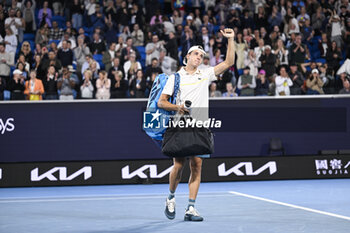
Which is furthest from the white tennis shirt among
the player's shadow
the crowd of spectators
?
the crowd of spectators

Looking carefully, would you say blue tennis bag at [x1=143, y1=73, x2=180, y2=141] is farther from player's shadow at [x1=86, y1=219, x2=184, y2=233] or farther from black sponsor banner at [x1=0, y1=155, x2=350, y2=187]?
black sponsor banner at [x1=0, y1=155, x2=350, y2=187]

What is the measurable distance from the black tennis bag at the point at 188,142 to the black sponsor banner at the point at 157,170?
21.1 feet

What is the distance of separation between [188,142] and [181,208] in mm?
1984

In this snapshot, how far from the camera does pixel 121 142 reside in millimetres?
16016

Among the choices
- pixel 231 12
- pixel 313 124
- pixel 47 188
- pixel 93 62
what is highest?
pixel 231 12

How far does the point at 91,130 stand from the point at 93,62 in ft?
8.84

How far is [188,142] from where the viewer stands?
331 inches

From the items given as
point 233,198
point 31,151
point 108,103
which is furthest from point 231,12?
point 233,198

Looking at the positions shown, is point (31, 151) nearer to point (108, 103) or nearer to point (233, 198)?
point (108, 103)

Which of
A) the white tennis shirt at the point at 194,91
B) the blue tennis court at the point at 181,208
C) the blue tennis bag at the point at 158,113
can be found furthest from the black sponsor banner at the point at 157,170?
the white tennis shirt at the point at 194,91

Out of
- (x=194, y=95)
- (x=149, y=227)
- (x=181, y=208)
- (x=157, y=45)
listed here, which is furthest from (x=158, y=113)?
(x=157, y=45)

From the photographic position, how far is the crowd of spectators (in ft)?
53.6

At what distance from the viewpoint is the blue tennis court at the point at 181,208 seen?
7871mm

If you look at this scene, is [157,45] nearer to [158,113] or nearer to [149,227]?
[158,113]
